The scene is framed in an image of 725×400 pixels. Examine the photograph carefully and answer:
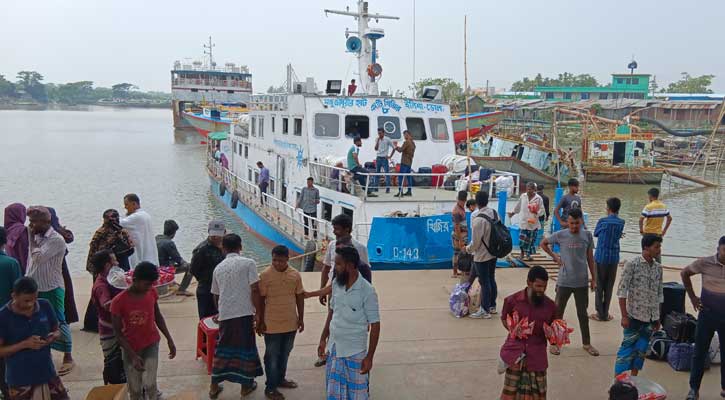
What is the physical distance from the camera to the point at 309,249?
1153 cm

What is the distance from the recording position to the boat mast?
16250 millimetres

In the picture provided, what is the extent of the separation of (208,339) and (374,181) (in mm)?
7237

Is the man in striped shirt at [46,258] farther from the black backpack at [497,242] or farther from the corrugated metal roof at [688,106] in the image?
the corrugated metal roof at [688,106]

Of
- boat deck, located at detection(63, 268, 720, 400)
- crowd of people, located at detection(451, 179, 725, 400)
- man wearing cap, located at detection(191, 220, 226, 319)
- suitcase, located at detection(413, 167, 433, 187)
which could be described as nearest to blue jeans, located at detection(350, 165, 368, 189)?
suitcase, located at detection(413, 167, 433, 187)

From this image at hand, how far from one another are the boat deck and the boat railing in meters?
4.09

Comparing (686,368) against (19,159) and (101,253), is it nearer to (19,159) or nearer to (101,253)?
(101,253)

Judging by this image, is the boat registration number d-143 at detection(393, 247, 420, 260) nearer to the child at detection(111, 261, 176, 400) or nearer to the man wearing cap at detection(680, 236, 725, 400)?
the man wearing cap at detection(680, 236, 725, 400)

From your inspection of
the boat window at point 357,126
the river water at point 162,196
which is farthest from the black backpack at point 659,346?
the river water at point 162,196

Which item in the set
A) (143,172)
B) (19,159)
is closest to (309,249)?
(143,172)

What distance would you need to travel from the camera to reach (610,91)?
275 feet

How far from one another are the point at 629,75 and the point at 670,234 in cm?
7158

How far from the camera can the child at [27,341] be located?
4.08 m

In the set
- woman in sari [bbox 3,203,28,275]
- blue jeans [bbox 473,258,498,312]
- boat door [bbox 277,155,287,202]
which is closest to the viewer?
woman in sari [bbox 3,203,28,275]

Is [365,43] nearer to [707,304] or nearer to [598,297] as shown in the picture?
[598,297]
